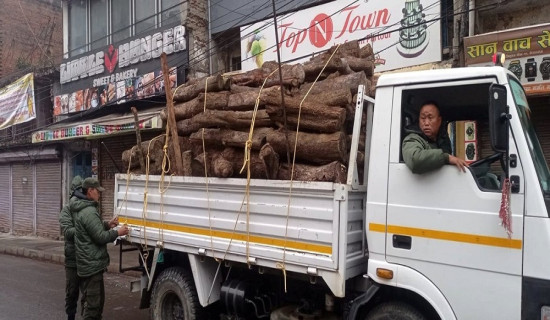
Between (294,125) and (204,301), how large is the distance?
5.94ft

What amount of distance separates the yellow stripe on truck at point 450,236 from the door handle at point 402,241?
0.03 m

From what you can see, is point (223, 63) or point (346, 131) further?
point (223, 63)

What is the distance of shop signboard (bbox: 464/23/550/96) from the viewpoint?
620 centimetres

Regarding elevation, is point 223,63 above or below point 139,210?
above

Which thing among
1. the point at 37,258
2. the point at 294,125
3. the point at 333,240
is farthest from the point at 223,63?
the point at 333,240

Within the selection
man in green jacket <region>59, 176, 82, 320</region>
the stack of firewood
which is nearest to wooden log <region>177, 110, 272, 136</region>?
the stack of firewood

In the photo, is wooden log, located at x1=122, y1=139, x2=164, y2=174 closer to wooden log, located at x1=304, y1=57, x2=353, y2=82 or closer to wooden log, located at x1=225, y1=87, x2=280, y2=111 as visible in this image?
wooden log, located at x1=225, y1=87, x2=280, y2=111

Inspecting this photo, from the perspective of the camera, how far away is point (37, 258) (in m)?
11.4

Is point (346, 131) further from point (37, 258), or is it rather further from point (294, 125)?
point (37, 258)

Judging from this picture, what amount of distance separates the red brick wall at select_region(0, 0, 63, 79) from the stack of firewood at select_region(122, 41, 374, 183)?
16.0 m

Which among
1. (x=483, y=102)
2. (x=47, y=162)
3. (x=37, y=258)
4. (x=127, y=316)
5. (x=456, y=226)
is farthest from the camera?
(x=47, y=162)

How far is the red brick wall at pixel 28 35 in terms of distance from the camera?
1883 cm

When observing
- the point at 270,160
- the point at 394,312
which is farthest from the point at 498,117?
the point at 270,160

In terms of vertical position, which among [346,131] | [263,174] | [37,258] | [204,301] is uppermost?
[346,131]
